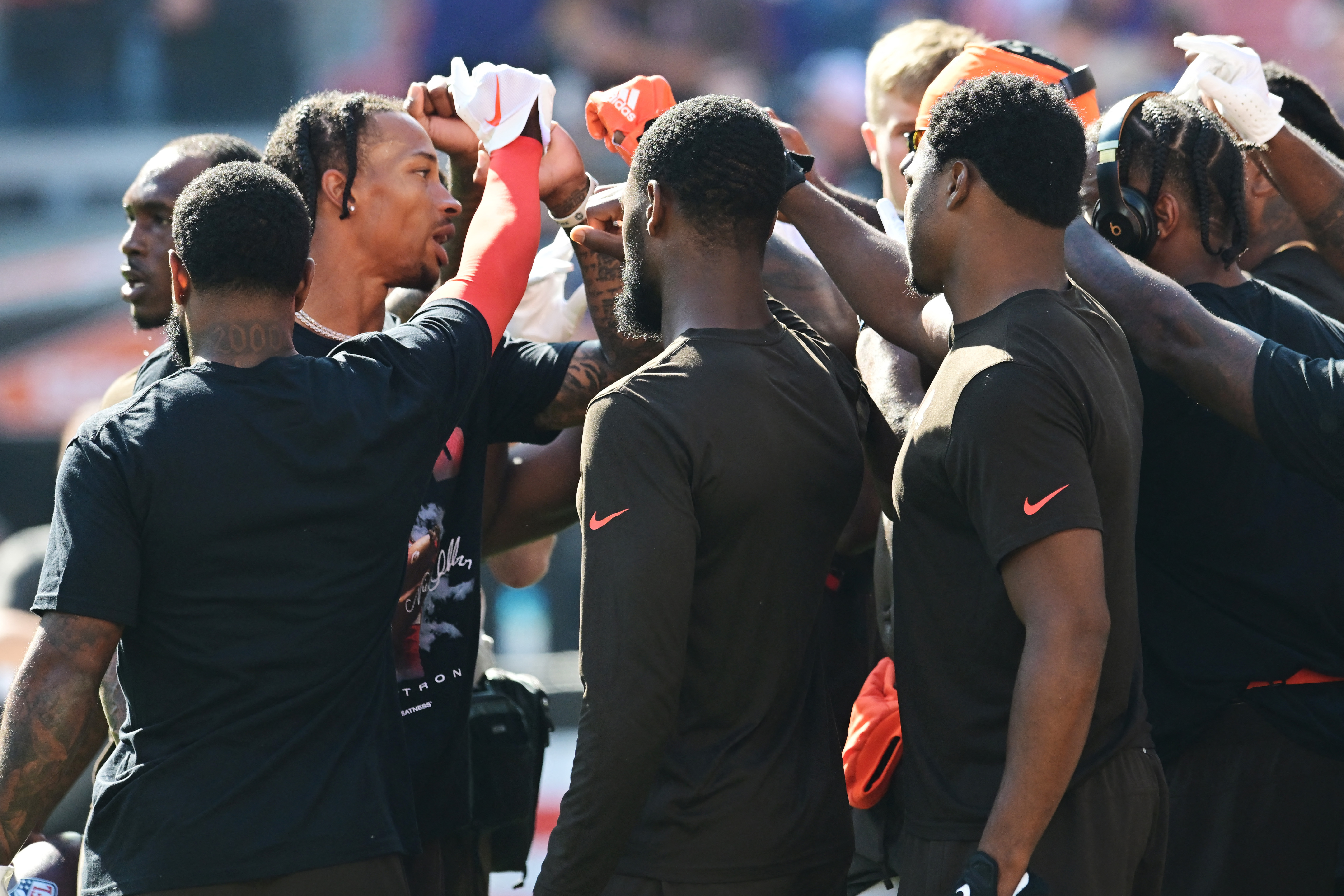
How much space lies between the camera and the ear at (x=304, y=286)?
95.0 inches

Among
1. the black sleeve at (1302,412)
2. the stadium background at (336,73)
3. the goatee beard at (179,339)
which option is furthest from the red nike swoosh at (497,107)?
the stadium background at (336,73)

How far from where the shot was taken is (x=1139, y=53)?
9711 mm

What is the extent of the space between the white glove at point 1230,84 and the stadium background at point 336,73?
560 centimetres

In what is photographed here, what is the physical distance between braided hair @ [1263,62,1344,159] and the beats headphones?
142 centimetres

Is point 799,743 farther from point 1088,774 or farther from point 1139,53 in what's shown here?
point 1139,53

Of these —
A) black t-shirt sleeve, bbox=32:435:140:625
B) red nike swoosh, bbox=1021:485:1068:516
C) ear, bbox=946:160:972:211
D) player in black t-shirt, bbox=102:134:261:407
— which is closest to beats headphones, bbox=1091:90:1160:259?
ear, bbox=946:160:972:211

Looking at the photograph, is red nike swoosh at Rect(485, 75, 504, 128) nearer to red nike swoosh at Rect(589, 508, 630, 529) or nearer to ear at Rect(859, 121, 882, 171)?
red nike swoosh at Rect(589, 508, 630, 529)

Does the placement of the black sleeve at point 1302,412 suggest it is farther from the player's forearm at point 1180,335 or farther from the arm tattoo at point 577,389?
the arm tattoo at point 577,389

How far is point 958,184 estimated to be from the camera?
2182 millimetres

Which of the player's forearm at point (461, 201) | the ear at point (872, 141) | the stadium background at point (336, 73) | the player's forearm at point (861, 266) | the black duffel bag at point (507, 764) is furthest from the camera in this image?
the stadium background at point (336, 73)

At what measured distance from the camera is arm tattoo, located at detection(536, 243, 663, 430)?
3.04m

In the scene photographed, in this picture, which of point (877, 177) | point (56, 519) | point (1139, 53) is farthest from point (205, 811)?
point (1139, 53)

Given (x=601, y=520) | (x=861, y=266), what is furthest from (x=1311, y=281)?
(x=601, y=520)
